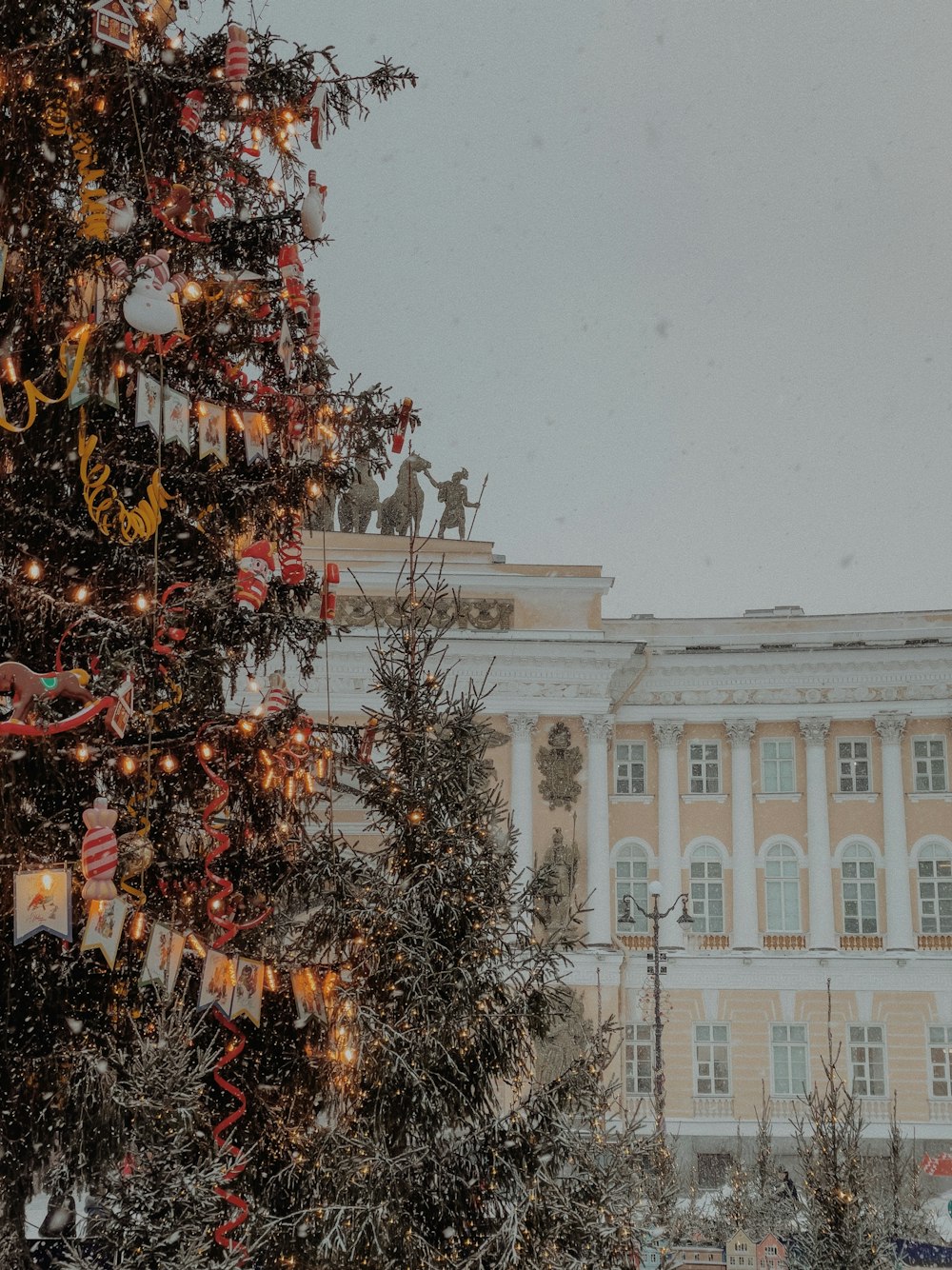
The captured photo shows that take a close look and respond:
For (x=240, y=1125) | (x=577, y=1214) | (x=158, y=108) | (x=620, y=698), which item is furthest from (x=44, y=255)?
(x=620, y=698)

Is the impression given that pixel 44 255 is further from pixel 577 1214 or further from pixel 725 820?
pixel 725 820

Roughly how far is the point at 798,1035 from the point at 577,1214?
25.1 meters

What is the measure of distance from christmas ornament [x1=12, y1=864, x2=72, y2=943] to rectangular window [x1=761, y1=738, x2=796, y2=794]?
86.1 ft

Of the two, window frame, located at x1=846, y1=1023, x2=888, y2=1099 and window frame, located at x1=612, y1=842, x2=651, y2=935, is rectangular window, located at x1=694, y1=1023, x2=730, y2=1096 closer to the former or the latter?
window frame, located at x1=612, y1=842, x2=651, y2=935

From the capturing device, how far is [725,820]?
3122 centimetres

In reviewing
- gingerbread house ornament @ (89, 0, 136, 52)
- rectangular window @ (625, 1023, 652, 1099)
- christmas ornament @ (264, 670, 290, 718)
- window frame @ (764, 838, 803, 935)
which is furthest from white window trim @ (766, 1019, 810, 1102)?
gingerbread house ornament @ (89, 0, 136, 52)

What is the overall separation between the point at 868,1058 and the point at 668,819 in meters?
6.19

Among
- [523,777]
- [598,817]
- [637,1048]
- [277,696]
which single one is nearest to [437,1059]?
[277,696]

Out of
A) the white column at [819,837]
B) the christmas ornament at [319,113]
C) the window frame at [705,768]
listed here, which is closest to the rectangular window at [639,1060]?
the white column at [819,837]

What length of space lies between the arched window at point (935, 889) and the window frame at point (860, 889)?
2.93 feet

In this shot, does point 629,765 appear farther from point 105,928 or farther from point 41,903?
point 41,903

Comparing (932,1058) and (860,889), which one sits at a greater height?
(860,889)

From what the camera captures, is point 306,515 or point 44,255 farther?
point 306,515

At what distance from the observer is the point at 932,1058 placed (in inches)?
1160
